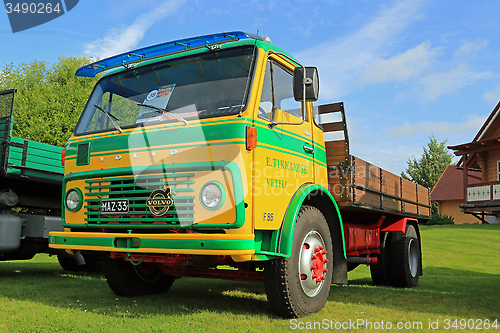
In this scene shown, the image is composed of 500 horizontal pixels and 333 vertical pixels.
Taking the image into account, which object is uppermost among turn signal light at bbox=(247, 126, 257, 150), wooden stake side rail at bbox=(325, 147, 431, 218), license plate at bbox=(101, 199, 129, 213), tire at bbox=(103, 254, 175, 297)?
turn signal light at bbox=(247, 126, 257, 150)

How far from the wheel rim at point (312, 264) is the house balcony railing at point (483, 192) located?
2357cm

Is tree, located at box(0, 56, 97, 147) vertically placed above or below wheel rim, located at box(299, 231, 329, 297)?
above

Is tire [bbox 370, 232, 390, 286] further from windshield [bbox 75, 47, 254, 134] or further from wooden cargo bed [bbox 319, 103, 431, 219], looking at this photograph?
windshield [bbox 75, 47, 254, 134]

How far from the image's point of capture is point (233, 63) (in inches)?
182

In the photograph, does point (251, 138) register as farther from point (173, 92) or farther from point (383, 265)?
point (383, 265)

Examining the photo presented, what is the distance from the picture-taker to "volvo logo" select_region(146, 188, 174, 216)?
13.5 feet

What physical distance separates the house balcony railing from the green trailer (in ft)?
79.2

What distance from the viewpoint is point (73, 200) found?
15.5 ft

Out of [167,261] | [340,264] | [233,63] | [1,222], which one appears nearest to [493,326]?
[340,264]

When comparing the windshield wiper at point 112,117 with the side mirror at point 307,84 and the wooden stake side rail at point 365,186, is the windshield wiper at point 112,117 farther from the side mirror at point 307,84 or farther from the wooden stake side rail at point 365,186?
the wooden stake side rail at point 365,186

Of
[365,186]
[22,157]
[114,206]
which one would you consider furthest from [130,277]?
[365,186]

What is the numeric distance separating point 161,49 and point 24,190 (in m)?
4.27

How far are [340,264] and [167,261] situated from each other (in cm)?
231

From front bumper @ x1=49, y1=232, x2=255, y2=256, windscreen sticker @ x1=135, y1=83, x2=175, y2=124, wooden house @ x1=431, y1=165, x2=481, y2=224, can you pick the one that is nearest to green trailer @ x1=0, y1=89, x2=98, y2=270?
front bumper @ x1=49, y1=232, x2=255, y2=256
